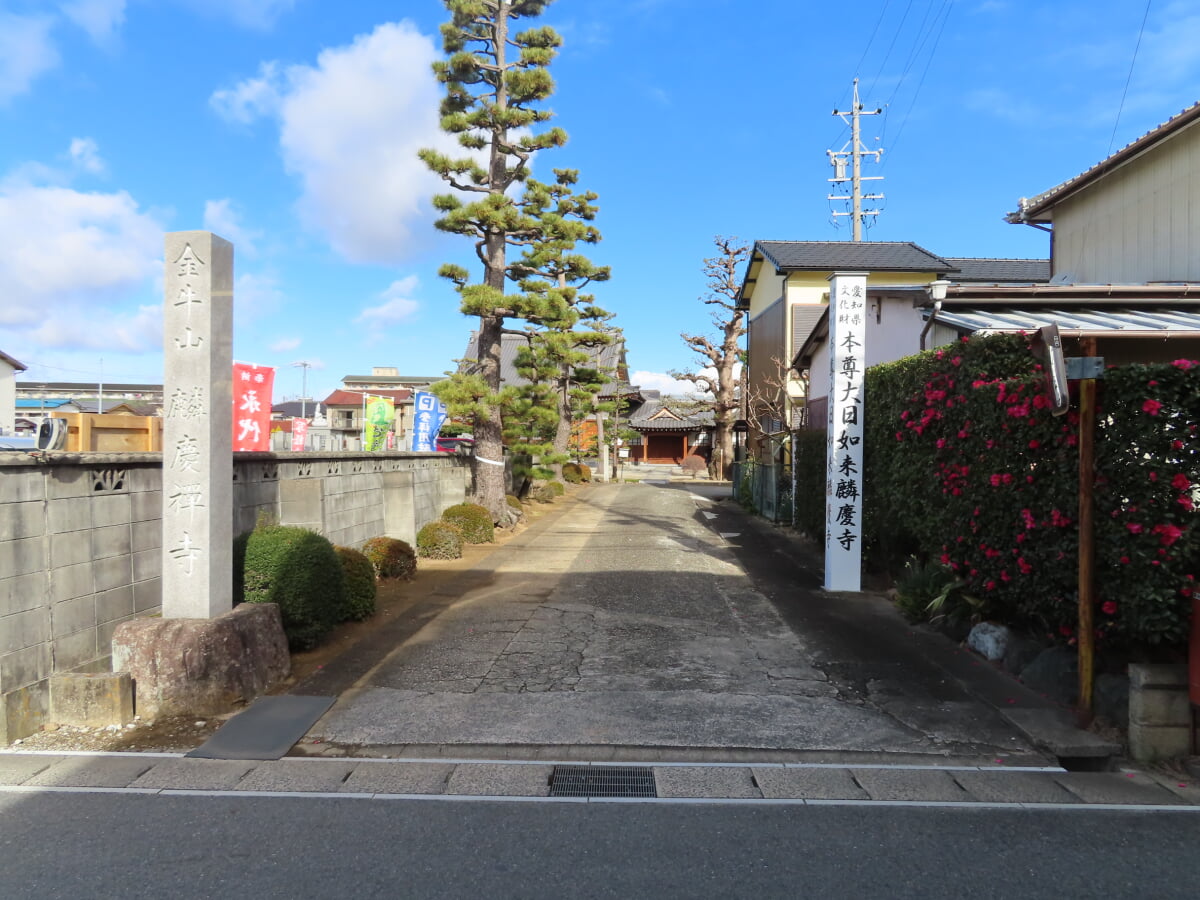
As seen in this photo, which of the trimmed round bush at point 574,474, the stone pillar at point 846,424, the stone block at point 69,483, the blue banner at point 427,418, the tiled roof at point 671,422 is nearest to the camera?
the stone block at point 69,483

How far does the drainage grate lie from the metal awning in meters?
5.30

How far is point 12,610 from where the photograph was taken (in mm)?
4934

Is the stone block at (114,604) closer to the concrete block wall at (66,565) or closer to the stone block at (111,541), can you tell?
the concrete block wall at (66,565)

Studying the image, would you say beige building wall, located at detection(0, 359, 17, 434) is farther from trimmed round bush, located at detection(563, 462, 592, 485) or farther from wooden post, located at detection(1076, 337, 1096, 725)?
wooden post, located at detection(1076, 337, 1096, 725)

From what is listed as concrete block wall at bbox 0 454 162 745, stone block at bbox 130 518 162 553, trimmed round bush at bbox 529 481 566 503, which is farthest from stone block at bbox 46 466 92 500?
trimmed round bush at bbox 529 481 566 503

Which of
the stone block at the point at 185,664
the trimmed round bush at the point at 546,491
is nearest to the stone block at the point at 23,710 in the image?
the stone block at the point at 185,664

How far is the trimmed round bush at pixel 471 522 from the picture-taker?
1496 centimetres

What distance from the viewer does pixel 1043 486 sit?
5.59 m

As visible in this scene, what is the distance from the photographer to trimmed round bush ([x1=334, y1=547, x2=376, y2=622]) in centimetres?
830

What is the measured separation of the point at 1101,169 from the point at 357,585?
1231 cm

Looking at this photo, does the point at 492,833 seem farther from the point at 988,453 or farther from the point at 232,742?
the point at 988,453

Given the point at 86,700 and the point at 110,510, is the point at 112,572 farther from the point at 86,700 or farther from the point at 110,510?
the point at 86,700

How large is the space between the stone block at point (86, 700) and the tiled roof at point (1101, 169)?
42.6 ft

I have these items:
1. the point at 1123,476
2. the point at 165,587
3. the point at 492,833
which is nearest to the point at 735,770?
the point at 492,833
